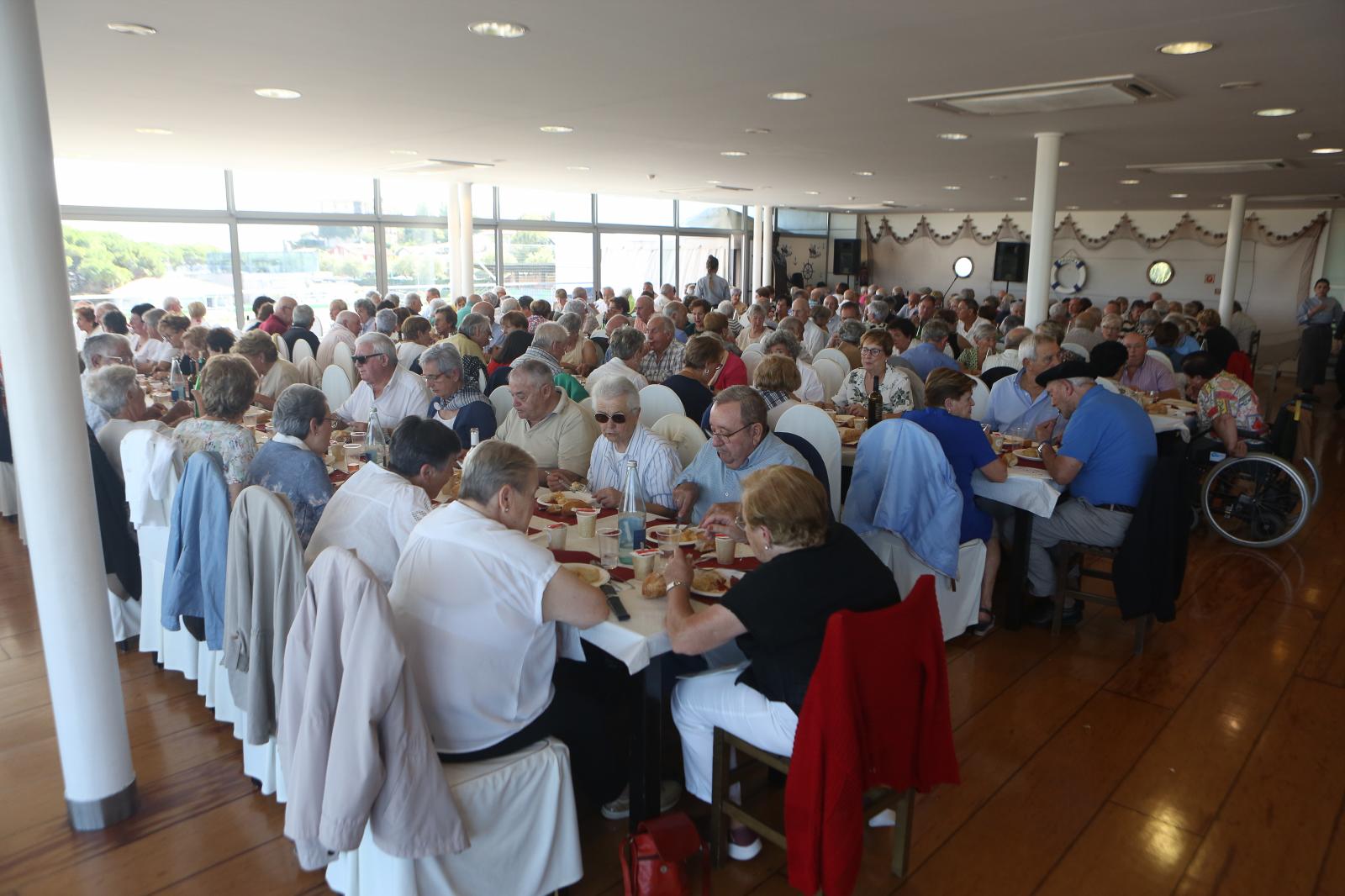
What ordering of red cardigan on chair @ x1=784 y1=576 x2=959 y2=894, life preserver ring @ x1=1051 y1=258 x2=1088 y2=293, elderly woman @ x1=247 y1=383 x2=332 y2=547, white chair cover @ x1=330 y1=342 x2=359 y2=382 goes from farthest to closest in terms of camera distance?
1. life preserver ring @ x1=1051 y1=258 x2=1088 y2=293
2. white chair cover @ x1=330 y1=342 x2=359 y2=382
3. elderly woman @ x1=247 y1=383 x2=332 y2=547
4. red cardigan on chair @ x1=784 y1=576 x2=959 y2=894

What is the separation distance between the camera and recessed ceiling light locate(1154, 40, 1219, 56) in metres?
4.11

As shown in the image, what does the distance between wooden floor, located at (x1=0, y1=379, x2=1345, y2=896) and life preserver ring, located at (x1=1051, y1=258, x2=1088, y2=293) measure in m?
16.4

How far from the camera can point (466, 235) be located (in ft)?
41.9

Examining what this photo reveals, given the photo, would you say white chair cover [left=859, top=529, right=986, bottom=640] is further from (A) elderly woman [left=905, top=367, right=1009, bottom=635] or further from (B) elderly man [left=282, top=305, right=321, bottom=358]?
(B) elderly man [left=282, top=305, right=321, bottom=358]

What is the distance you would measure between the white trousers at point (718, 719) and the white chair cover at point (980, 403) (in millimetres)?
3583

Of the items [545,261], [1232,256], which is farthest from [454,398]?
[1232,256]

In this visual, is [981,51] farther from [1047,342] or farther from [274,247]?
[274,247]

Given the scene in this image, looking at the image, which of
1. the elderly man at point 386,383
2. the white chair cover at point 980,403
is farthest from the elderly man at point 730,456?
the white chair cover at point 980,403

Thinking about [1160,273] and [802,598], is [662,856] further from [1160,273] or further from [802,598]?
[1160,273]

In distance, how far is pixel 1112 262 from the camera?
18.8 m

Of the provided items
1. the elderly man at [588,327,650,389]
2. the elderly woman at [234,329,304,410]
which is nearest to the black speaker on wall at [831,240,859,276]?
the elderly man at [588,327,650,389]

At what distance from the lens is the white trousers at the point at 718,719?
7.66 ft

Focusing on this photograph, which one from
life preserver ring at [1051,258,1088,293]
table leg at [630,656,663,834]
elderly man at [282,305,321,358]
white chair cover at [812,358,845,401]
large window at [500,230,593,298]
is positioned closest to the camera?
table leg at [630,656,663,834]

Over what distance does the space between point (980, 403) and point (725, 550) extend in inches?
136
